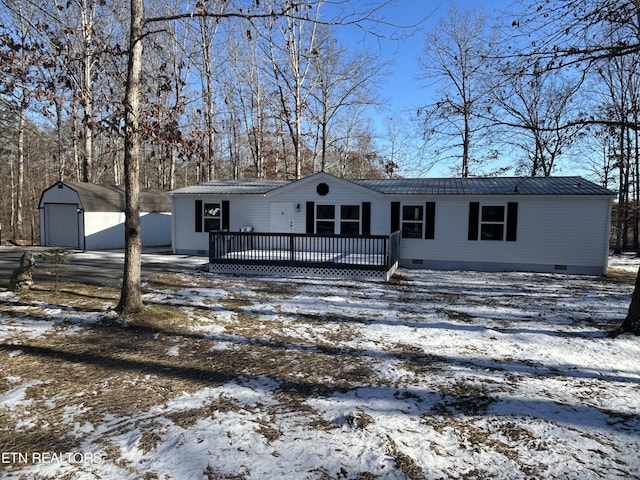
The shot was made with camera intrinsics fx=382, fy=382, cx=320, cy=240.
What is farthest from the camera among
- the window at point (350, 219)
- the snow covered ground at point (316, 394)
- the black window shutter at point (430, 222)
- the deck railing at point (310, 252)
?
the window at point (350, 219)

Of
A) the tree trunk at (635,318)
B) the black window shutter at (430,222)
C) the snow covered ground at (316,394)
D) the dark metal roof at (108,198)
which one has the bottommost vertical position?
the snow covered ground at (316,394)

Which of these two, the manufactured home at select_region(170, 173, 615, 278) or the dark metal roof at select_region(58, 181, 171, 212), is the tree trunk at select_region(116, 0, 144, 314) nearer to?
the manufactured home at select_region(170, 173, 615, 278)

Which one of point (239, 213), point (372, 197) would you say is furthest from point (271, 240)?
point (372, 197)

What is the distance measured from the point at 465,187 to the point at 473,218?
140 cm

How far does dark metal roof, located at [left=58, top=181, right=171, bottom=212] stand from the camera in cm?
1681

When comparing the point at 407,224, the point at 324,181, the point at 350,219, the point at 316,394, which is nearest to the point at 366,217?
the point at 350,219

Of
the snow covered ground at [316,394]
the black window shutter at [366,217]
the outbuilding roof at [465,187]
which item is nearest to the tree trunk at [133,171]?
the snow covered ground at [316,394]

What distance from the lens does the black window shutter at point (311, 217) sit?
14312 mm

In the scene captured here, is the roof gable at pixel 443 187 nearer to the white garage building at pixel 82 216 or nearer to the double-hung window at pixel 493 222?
the double-hung window at pixel 493 222

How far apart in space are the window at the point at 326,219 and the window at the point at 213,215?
13.4 feet

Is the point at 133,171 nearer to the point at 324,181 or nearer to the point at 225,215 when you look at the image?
the point at 324,181

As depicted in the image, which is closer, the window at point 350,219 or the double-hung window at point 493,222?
the double-hung window at point 493,222

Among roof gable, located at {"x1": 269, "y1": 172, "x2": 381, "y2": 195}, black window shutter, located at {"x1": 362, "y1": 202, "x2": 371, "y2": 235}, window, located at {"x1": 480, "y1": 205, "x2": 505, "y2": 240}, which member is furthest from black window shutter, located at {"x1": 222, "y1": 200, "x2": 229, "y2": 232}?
window, located at {"x1": 480, "y1": 205, "x2": 505, "y2": 240}

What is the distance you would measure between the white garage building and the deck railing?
8430 mm
